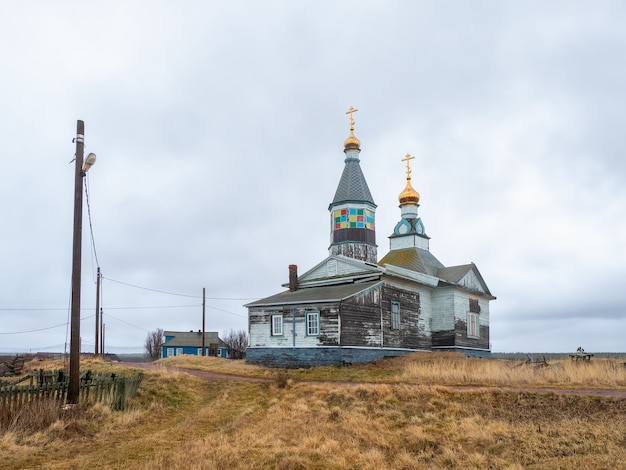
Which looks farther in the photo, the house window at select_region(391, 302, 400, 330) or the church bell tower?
the church bell tower

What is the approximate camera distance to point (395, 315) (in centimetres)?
3153

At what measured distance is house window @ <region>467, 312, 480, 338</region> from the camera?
37616 millimetres

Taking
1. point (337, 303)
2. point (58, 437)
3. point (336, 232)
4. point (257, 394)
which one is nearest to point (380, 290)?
point (337, 303)

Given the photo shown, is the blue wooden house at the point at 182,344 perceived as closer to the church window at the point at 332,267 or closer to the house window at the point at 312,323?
the church window at the point at 332,267

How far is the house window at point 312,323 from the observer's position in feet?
91.2

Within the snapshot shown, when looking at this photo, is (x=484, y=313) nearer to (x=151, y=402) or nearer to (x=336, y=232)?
(x=336, y=232)

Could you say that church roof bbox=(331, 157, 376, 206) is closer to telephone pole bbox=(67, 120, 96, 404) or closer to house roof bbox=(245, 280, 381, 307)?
house roof bbox=(245, 280, 381, 307)

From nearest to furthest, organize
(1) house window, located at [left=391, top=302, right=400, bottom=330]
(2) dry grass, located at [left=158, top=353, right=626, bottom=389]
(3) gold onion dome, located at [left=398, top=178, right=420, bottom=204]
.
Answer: (2) dry grass, located at [left=158, top=353, right=626, bottom=389]
(1) house window, located at [left=391, top=302, right=400, bottom=330]
(3) gold onion dome, located at [left=398, top=178, right=420, bottom=204]

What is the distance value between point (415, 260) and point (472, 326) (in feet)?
19.6

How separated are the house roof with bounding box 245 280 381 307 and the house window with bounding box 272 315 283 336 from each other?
28.7 inches

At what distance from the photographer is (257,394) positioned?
61.7 ft

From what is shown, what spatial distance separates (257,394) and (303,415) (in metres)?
4.46

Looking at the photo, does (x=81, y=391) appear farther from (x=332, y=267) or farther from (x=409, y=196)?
(x=409, y=196)

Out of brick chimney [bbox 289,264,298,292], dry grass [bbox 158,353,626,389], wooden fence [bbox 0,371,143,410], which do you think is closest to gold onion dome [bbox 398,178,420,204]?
brick chimney [bbox 289,264,298,292]
